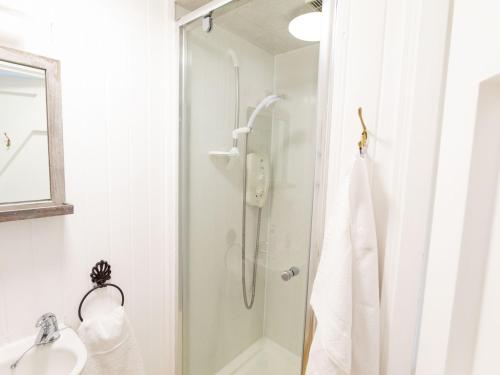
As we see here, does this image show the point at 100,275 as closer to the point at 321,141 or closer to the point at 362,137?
the point at 321,141

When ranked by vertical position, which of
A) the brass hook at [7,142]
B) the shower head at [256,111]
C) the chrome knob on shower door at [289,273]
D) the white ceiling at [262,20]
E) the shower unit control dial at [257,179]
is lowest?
the chrome knob on shower door at [289,273]

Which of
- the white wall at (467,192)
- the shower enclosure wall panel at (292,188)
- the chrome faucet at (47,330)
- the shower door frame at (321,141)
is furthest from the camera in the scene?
the shower enclosure wall panel at (292,188)

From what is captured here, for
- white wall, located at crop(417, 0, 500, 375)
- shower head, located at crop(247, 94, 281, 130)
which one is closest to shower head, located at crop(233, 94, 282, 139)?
shower head, located at crop(247, 94, 281, 130)

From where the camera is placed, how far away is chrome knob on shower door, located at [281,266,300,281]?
1.20m

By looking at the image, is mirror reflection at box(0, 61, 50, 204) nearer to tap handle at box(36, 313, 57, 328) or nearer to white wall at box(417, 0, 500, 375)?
tap handle at box(36, 313, 57, 328)

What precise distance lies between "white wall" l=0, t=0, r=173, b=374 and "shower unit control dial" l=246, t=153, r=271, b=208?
46 cm

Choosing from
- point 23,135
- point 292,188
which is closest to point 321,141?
point 292,188

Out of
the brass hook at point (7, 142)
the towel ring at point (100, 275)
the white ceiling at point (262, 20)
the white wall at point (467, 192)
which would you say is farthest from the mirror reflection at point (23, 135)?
the white wall at point (467, 192)

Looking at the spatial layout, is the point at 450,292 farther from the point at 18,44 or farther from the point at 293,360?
the point at 18,44

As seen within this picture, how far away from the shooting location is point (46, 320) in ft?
3.29

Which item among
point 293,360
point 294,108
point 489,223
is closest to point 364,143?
point 489,223

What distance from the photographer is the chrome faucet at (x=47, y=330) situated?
3.18ft

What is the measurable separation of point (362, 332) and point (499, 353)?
0.45 meters

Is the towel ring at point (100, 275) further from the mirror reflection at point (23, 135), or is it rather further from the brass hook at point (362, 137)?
the brass hook at point (362, 137)
